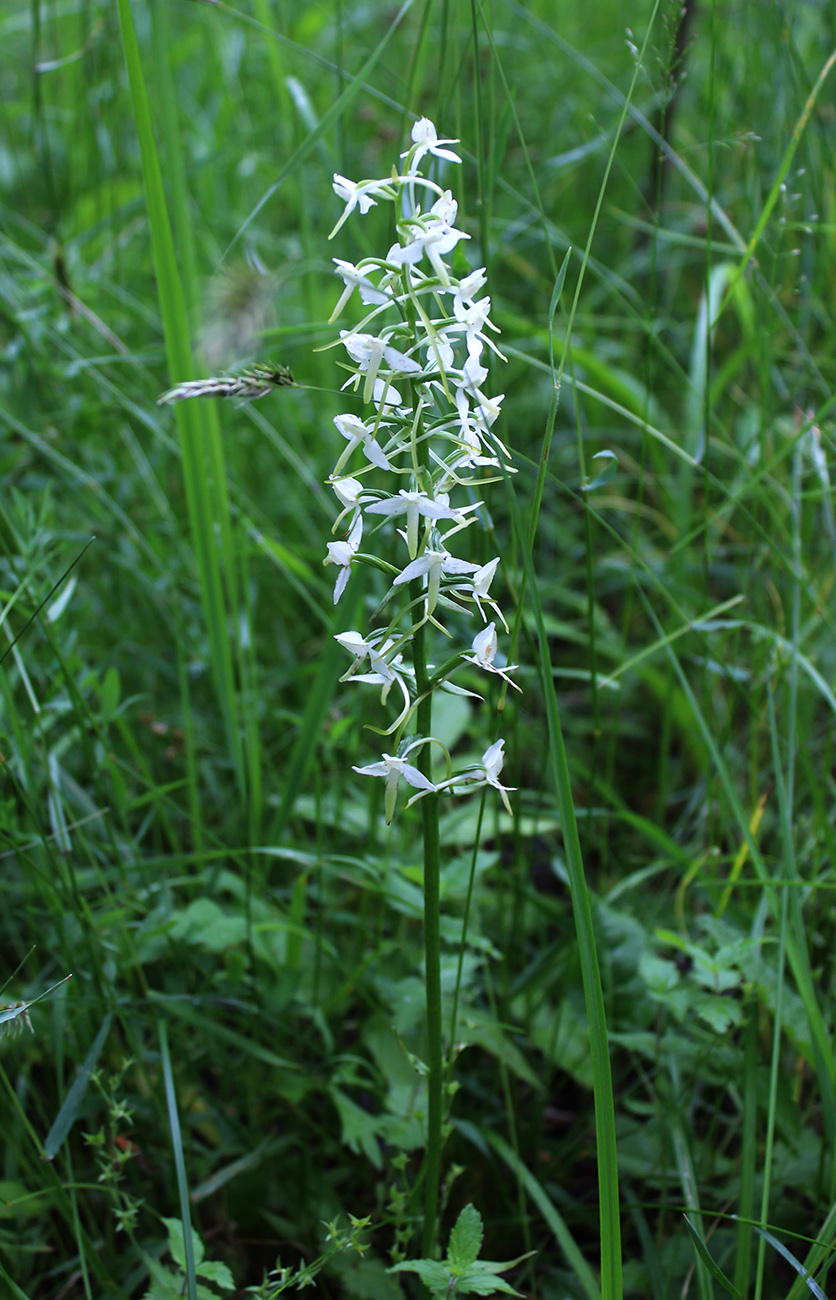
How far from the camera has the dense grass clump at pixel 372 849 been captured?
1370 millimetres

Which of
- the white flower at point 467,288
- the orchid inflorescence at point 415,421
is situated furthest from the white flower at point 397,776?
the white flower at point 467,288

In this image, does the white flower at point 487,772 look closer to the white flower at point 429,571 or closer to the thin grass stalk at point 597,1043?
the thin grass stalk at point 597,1043

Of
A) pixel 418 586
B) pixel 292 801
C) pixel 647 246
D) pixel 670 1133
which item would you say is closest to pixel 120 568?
pixel 292 801

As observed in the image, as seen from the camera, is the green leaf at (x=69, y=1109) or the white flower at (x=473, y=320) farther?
the green leaf at (x=69, y=1109)

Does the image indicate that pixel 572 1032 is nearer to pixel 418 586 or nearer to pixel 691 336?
pixel 418 586

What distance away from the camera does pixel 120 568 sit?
224cm

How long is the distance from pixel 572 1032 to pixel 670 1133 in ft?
0.75

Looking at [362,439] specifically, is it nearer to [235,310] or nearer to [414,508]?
[414,508]

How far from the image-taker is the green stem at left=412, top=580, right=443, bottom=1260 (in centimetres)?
104

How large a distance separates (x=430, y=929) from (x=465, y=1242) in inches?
15.7

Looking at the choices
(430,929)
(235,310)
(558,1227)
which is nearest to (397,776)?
(430,929)

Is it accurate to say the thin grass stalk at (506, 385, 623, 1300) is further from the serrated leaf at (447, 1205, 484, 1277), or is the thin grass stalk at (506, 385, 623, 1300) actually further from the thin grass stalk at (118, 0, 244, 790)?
the thin grass stalk at (118, 0, 244, 790)

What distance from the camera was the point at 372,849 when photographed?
Result: 1709 mm

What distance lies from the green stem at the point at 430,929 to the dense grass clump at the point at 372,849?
8 cm
